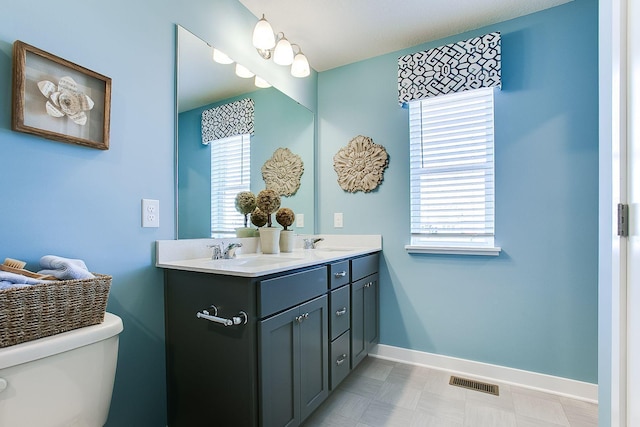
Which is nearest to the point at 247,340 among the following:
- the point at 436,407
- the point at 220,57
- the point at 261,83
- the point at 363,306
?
the point at 363,306

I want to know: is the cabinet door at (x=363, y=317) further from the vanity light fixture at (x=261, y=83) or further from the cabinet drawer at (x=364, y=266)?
the vanity light fixture at (x=261, y=83)

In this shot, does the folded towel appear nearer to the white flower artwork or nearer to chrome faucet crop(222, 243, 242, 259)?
the white flower artwork

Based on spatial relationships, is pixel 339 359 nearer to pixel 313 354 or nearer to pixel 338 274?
pixel 313 354

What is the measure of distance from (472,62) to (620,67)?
4.32 ft

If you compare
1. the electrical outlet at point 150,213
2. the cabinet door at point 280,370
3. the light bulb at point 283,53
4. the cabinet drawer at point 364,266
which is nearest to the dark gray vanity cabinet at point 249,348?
the cabinet door at point 280,370

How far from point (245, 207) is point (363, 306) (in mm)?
1046

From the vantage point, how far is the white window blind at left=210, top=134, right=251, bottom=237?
1.73 metres

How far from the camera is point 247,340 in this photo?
1.16 metres

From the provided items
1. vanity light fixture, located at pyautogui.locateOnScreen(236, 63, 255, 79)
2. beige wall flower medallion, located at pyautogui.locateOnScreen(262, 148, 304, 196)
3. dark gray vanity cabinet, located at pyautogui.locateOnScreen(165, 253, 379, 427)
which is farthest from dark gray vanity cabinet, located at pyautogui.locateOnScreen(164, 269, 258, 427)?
vanity light fixture, located at pyautogui.locateOnScreen(236, 63, 255, 79)

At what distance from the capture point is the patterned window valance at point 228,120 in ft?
5.55

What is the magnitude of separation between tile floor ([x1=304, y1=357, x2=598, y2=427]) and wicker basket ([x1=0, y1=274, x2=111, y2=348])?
1228mm

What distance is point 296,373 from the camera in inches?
53.6

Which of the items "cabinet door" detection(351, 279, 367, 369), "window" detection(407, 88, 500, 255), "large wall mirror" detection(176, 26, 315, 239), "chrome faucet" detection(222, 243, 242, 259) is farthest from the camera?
"window" detection(407, 88, 500, 255)

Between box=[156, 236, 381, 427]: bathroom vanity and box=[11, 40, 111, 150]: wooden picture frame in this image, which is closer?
box=[11, 40, 111, 150]: wooden picture frame
